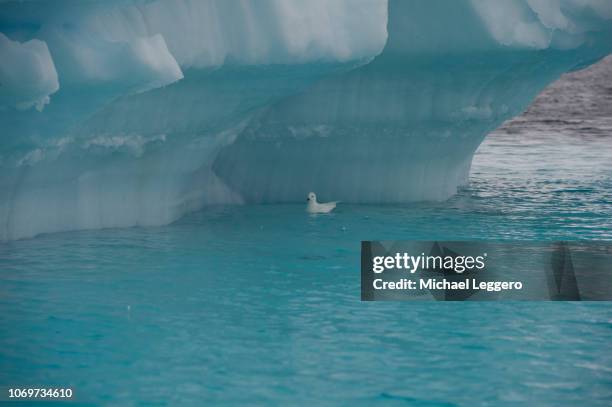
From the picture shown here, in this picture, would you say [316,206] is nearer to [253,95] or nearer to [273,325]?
[253,95]

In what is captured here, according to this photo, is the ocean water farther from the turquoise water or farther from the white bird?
the white bird

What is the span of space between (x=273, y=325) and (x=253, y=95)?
4.07 meters

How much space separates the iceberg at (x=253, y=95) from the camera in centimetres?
845

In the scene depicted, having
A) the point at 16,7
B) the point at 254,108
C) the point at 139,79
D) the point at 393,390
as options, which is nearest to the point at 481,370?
the point at 393,390

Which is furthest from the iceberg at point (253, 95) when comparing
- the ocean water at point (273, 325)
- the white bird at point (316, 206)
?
the white bird at point (316, 206)

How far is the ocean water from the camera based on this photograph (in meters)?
6.23

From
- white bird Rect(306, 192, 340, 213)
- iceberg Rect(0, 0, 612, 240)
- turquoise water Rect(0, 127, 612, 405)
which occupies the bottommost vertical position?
turquoise water Rect(0, 127, 612, 405)

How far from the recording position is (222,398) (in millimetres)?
6027

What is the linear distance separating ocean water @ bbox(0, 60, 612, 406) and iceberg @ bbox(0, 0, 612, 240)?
73 cm

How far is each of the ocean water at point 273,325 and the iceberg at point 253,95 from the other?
2.39ft

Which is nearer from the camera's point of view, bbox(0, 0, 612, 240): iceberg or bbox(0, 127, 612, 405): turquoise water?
bbox(0, 127, 612, 405): turquoise water

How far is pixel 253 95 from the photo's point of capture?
11.0 m

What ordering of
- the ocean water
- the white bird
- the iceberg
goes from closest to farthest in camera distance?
the ocean water → the iceberg → the white bird

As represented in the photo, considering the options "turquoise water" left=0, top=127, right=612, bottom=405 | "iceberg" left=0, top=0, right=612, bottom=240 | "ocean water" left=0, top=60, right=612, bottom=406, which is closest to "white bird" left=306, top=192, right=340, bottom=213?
"ocean water" left=0, top=60, right=612, bottom=406
